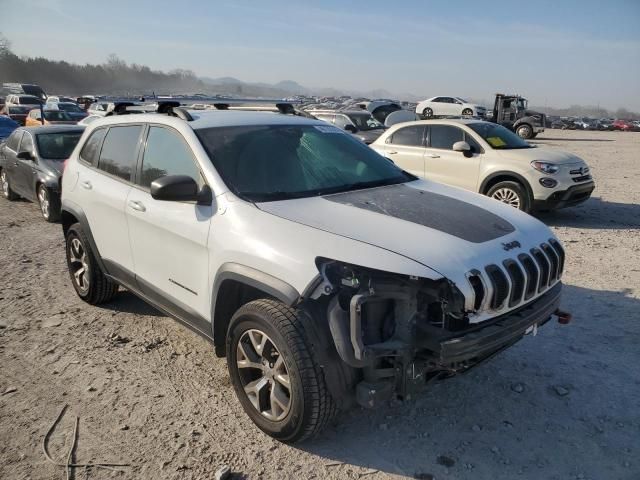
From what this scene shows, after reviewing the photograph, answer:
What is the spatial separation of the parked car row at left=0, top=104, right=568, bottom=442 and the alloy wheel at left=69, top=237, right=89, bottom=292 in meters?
0.37

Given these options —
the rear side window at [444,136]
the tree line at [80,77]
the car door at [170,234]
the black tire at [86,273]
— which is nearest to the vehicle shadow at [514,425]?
the car door at [170,234]

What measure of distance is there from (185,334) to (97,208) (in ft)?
4.30

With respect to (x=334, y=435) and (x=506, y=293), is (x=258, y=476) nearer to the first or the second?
(x=334, y=435)

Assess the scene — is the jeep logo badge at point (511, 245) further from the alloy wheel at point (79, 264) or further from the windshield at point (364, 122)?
the windshield at point (364, 122)

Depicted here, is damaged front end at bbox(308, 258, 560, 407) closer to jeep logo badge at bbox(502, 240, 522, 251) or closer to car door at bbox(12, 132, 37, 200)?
jeep logo badge at bbox(502, 240, 522, 251)

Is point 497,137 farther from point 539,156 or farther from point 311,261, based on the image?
point 311,261

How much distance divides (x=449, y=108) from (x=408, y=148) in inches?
879

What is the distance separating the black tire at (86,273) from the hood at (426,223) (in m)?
2.41

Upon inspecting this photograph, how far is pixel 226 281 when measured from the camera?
2979mm

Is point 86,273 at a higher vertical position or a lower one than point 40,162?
lower

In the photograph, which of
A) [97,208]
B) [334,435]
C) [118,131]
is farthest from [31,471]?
[118,131]

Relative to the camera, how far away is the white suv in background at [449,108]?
29.7 m

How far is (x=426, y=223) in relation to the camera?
286 centimetres

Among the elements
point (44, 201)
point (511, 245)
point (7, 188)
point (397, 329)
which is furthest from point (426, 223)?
point (7, 188)
